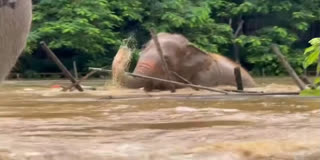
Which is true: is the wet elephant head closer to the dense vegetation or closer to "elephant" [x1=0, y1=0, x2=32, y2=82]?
the dense vegetation

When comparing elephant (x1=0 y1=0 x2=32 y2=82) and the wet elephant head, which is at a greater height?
elephant (x1=0 y1=0 x2=32 y2=82)

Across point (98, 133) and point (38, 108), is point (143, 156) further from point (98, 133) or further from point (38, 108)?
point (38, 108)

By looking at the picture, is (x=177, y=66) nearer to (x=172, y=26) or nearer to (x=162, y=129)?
(x=162, y=129)

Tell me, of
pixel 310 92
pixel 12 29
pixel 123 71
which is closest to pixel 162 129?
pixel 310 92

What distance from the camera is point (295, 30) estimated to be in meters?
18.2

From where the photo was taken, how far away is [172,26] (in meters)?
16.4

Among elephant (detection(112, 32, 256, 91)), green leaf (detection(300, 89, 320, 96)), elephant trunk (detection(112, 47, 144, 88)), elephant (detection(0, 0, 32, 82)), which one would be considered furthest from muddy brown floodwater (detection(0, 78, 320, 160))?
elephant (detection(112, 32, 256, 91))

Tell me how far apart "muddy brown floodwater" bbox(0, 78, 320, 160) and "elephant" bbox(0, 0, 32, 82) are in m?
1.07

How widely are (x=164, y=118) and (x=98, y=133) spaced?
3.66 feet

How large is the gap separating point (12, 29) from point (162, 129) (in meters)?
2.41

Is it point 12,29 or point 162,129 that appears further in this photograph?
point 162,129

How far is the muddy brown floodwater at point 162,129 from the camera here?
11.7 feet

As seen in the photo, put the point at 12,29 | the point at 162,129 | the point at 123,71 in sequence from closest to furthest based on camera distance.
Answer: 1. the point at 12,29
2. the point at 162,129
3. the point at 123,71

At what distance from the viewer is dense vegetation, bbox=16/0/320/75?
15414 mm
